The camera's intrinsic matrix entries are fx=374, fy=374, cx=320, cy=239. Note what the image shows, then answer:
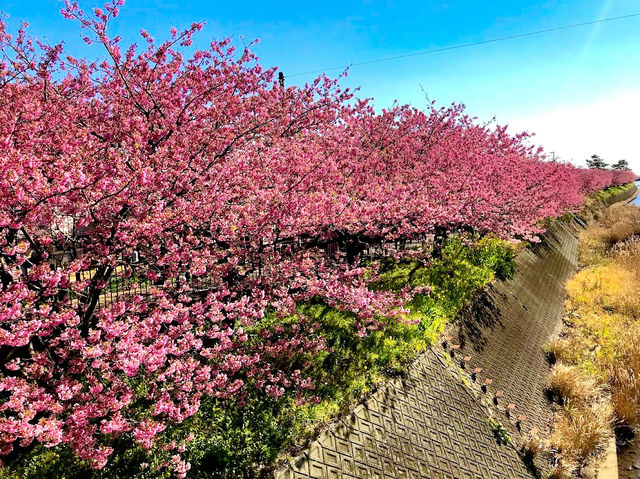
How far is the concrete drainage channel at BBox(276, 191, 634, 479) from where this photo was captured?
18.4ft

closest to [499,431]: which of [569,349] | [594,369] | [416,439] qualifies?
[416,439]

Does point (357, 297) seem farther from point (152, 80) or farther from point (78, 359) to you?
point (152, 80)

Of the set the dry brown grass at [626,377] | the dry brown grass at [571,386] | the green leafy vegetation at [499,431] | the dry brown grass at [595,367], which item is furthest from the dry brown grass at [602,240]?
the green leafy vegetation at [499,431]

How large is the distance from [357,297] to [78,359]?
4.14 meters

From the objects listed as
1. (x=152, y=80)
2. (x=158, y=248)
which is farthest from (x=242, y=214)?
(x=152, y=80)

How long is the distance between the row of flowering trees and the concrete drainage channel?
3.99 feet

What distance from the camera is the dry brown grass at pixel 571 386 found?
10.4m

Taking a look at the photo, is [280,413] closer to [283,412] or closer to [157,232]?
[283,412]

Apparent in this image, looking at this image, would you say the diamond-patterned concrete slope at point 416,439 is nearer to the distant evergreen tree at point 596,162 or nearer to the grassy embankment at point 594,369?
the grassy embankment at point 594,369

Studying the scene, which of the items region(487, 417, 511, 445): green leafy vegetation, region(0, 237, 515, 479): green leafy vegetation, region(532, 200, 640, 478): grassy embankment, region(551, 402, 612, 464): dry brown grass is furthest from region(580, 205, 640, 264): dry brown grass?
region(487, 417, 511, 445): green leafy vegetation

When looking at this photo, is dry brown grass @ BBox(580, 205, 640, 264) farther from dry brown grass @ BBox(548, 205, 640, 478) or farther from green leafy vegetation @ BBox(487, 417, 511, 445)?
green leafy vegetation @ BBox(487, 417, 511, 445)

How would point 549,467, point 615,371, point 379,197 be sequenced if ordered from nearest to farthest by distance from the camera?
point 549,467 < point 379,197 < point 615,371

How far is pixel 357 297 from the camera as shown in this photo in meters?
6.57

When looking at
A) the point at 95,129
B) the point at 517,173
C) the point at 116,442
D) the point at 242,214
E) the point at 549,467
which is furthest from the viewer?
the point at 517,173
